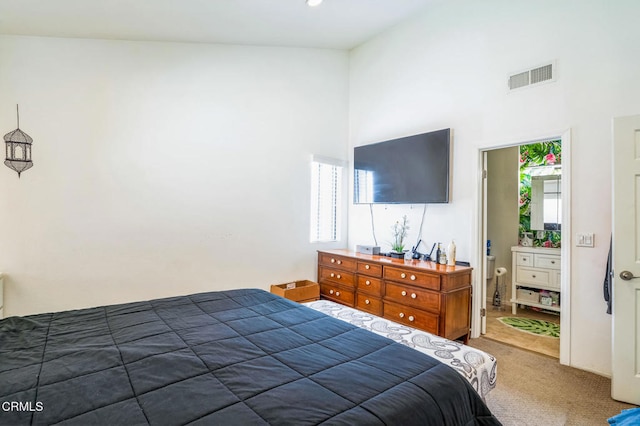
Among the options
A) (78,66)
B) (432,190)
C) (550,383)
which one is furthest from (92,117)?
(550,383)

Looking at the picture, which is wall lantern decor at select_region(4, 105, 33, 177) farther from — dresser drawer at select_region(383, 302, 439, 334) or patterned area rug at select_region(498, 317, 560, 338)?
patterned area rug at select_region(498, 317, 560, 338)

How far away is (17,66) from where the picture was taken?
285 cm

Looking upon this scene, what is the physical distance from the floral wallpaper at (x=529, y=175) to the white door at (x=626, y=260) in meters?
2.21

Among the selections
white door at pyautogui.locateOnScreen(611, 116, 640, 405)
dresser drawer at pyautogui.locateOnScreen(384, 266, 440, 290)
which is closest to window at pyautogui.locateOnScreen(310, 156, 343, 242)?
dresser drawer at pyautogui.locateOnScreen(384, 266, 440, 290)

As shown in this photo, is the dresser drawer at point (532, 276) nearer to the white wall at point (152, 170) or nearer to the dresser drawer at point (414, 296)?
the dresser drawer at point (414, 296)

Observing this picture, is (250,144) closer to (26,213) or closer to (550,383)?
(26,213)

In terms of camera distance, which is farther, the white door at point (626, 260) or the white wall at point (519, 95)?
the white wall at point (519, 95)

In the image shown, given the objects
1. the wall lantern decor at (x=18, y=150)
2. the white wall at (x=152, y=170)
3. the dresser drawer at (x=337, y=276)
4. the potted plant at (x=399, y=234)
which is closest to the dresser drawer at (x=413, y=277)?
the potted plant at (x=399, y=234)

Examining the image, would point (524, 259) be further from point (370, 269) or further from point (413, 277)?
point (370, 269)

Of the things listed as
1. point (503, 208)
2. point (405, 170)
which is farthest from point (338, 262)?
point (503, 208)

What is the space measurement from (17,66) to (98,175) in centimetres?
109

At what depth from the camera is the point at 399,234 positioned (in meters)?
4.01

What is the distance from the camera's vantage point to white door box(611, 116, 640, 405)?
2.27 m

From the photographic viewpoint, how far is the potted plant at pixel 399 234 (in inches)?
153
